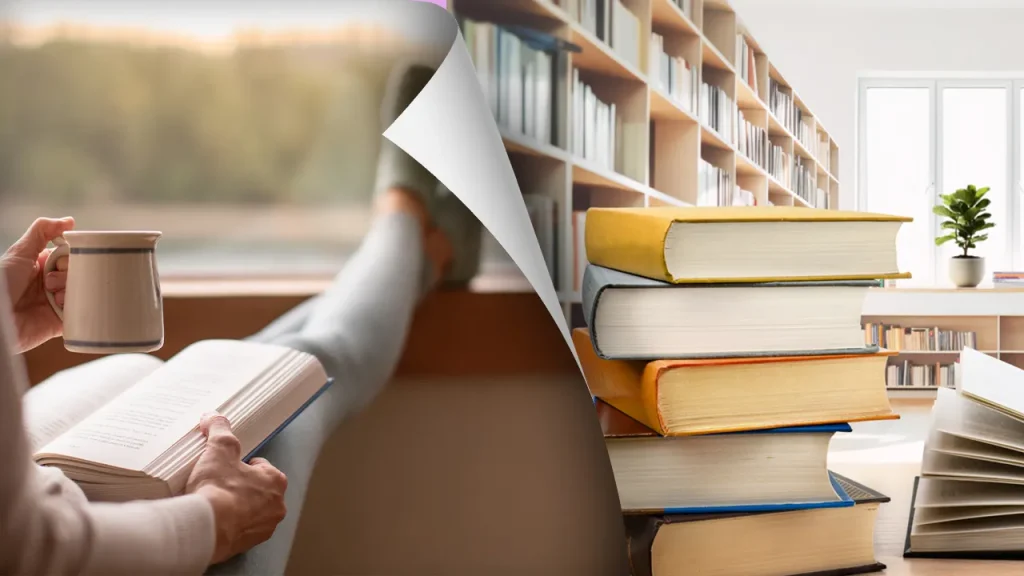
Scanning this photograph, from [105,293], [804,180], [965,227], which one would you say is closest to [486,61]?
[105,293]

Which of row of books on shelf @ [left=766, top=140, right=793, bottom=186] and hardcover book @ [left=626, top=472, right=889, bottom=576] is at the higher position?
row of books on shelf @ [left=766, top=140, right=793, bottom=186]

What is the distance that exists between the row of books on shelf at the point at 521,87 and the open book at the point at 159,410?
279mm

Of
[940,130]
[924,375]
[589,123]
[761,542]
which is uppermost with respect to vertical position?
[940,130]

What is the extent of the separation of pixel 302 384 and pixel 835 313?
1.39ft

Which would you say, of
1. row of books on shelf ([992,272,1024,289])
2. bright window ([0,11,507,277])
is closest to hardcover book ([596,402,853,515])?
bright window ([0,11,507,277])

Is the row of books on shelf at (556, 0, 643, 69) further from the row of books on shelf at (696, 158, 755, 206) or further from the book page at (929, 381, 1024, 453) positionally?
the book page at (929, 381, 1024, 453)

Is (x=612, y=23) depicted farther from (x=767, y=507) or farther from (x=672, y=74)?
(x=767, y=507)

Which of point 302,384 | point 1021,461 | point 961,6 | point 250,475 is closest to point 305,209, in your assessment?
point 302,384

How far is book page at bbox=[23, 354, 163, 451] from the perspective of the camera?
2.02ft

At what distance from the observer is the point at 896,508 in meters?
0.66

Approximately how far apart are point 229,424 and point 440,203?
0.47 metres

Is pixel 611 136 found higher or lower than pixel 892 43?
lower

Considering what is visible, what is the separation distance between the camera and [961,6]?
1.78 metres

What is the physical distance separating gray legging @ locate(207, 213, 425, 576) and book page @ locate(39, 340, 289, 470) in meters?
0.15
